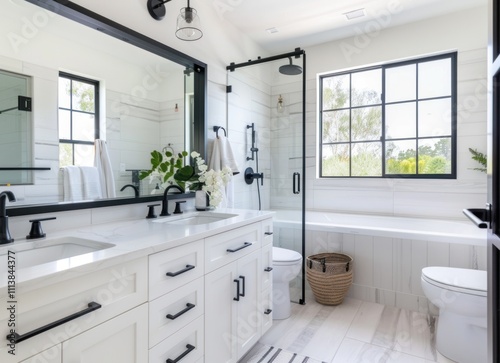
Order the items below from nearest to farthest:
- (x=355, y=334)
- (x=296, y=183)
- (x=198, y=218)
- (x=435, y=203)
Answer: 1. (x=198, y=218)
2. (x=355, y=334)
3. (x=296, y=183)
4. (x=435, y=203)

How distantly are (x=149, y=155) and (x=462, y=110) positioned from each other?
2.92 meters

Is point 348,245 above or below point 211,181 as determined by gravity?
below

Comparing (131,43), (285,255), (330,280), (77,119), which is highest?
(131,43)

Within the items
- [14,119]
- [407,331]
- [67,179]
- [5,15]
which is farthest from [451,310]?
[5,15]

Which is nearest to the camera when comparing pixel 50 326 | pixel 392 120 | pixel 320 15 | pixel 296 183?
pixel 50 326

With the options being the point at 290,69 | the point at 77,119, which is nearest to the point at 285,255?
the point at 290,69

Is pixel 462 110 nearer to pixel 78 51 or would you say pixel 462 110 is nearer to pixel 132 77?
pixel 132 77

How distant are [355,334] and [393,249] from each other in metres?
0.81

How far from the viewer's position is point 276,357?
183cm

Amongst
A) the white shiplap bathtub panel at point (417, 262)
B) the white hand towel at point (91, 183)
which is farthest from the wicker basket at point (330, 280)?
the white hand towel at point (91, 183)

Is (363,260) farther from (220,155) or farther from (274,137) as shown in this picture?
(220,155)

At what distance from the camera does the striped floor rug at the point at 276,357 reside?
1789mm

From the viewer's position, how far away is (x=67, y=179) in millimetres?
1453

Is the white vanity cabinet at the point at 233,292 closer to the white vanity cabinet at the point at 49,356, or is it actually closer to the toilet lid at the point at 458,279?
the white vanity cabinet at the point at 49,356
